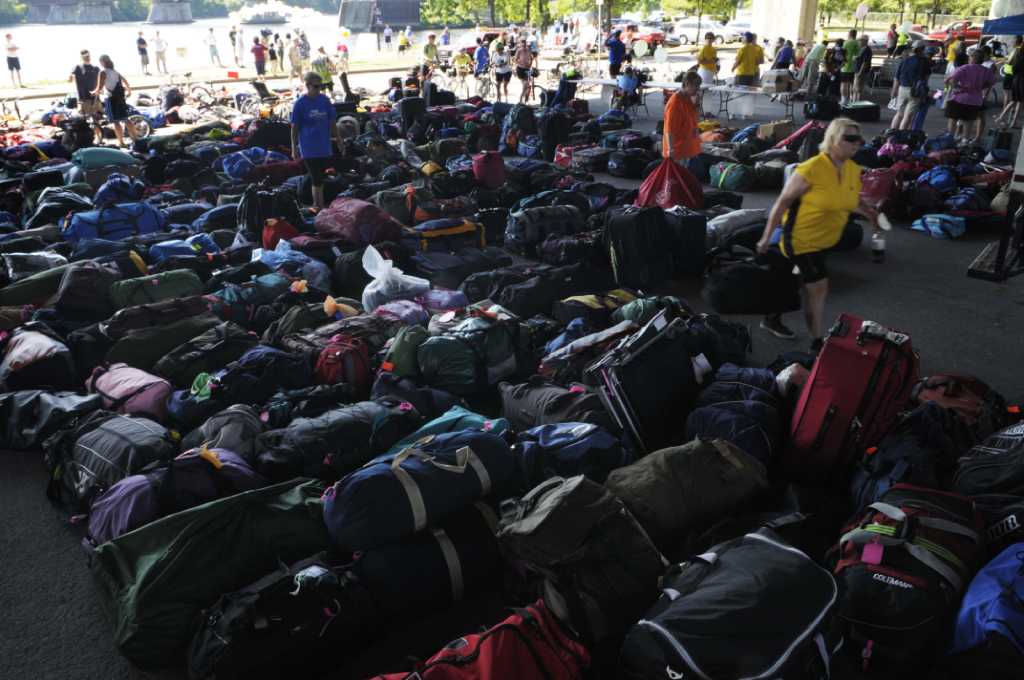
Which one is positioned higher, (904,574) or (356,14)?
(356,14)

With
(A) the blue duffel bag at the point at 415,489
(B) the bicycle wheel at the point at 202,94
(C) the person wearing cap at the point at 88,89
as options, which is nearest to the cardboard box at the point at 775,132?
(A) the blue duffel bag at the point at 415,489

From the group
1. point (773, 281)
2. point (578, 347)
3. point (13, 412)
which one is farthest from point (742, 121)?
point (13, 412)

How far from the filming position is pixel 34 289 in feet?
20.3

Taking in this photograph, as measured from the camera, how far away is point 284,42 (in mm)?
30344

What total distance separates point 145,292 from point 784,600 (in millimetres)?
5437

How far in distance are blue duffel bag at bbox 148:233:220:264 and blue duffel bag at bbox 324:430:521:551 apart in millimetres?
4614

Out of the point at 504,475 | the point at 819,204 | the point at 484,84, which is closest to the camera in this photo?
the point at 504,475

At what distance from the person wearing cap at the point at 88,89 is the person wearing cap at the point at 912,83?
15.3 m

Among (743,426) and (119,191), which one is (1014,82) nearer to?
(743,426)

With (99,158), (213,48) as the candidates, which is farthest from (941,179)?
(213,48)

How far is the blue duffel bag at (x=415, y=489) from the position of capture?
3.16 m

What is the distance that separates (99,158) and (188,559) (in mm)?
9468

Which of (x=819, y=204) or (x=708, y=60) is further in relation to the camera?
(x=708, y=60)

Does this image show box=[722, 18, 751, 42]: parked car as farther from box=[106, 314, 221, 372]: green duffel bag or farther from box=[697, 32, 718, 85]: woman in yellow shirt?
box=[106, 314, 221, 372]: green duffel bag
